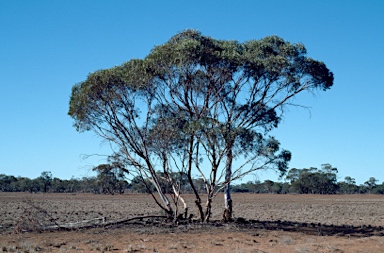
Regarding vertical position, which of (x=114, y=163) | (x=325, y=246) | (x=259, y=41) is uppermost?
(x=259, y=41)

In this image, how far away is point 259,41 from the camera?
27109 millimetres

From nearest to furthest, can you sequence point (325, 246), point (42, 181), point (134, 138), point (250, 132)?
point (325, 246), point (250, 132), point (134, 138), point (42, 181)

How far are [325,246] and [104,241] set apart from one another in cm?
891

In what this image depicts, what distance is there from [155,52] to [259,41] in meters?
5.71

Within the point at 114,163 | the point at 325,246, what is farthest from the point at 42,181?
the point at 325,246

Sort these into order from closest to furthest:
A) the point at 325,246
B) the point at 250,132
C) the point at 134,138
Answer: the point at 325,246 < the point at 250,132 < the point at 134,138

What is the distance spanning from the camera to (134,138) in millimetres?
27703

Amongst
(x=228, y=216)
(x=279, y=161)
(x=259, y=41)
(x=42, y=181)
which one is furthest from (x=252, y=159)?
(x=42, y=181)

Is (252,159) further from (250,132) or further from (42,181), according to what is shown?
(42,181)

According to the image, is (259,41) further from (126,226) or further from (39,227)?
(39,227)

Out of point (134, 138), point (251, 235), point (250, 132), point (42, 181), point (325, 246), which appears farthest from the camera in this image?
point (42, 181)

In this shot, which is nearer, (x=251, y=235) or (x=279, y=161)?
(x=251, y=235)

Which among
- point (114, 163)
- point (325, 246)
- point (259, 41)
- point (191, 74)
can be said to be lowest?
point (325, 246)

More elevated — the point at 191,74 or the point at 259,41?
the point at 259,41
